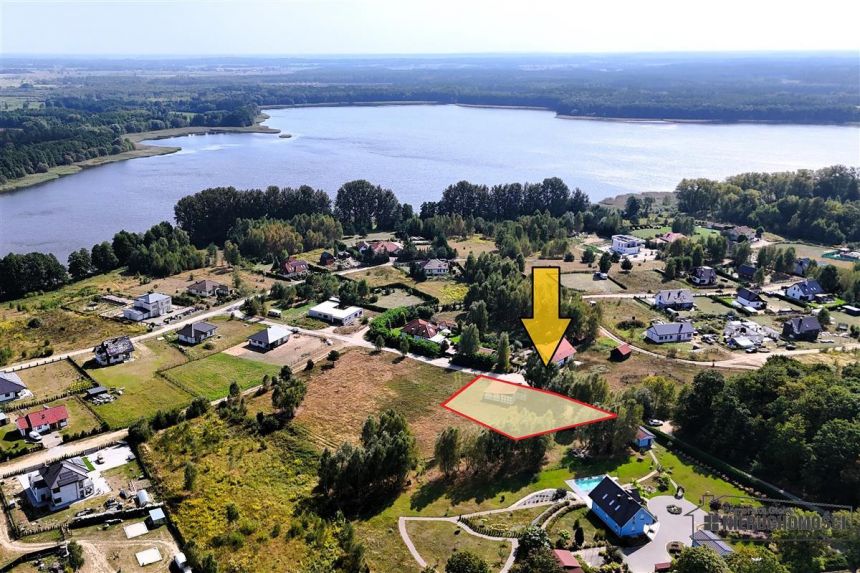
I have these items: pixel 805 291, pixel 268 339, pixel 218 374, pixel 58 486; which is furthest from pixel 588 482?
pixel 805 291

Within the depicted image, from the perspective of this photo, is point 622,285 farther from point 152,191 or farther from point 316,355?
point 152,191

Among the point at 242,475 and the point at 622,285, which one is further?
the point at 622,285

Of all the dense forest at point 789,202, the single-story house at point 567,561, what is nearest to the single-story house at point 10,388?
the single-story house at point 567,561

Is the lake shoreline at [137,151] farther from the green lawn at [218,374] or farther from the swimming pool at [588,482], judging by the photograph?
the swimming pool at [588,482]

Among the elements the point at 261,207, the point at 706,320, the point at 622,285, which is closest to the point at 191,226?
the point at 261,207

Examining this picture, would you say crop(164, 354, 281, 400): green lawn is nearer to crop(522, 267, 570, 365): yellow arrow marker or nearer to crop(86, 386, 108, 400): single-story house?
crop(86, 386, 108, 400): single-story house
